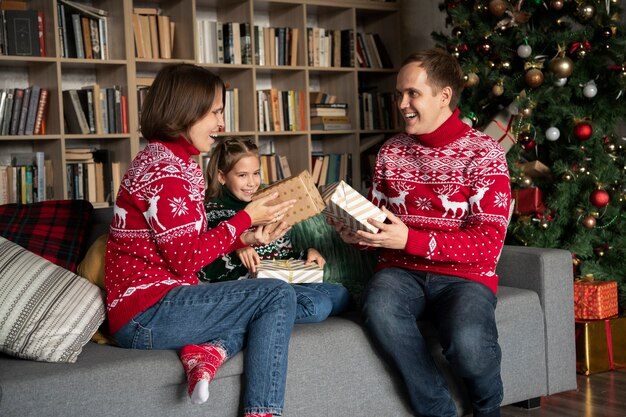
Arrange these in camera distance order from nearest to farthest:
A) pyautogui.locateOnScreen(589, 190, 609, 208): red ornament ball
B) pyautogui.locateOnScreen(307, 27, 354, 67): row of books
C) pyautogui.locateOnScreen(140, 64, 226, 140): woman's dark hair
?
pyautogui.locateOnScreen(140, 64, 226, 140): woman's dark hair, pyautogui.locateOnScreen(589, 190, 609, 208): red ornament ball, pyautogui.locateOnScreen(307, 27, 354, 67): row of books

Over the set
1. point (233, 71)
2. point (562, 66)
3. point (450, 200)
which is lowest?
point (450, 200)

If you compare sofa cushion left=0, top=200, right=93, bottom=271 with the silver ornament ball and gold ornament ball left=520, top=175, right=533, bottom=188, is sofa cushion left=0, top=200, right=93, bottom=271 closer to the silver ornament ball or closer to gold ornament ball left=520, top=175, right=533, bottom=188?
gold ornament ball left=520, top=175, right=533, bottom=188

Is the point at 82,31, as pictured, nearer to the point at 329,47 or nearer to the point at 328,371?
the point at 329,47

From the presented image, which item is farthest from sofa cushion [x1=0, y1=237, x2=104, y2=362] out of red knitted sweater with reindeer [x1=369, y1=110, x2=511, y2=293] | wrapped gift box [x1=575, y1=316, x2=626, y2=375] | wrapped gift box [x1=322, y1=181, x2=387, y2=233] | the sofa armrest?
wrapped gift box [x1=575, y1=316, x2=626, y2=375]

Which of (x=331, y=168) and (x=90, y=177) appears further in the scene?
(x=331, y=168)

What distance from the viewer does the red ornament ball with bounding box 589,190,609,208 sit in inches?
127

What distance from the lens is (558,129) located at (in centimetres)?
345

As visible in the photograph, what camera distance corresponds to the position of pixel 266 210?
221 cm

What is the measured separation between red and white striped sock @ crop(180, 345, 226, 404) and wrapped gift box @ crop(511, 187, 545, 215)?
178 centimetres

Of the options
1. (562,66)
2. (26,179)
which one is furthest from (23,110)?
(562,66)

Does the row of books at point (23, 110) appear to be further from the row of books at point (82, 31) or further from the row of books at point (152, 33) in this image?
the row of books at point (152, 33)

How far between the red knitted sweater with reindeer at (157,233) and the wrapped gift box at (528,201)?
1620 millimetres

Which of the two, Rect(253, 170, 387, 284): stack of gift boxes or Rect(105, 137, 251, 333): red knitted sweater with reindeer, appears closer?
Rect(105, 137, 251, 333): red knitted sweater with reindeer

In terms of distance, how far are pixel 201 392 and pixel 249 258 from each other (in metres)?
0.67
